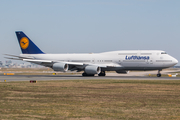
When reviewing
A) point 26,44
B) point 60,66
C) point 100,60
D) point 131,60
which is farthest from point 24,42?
point 131,60

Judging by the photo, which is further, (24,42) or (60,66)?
(24,42)

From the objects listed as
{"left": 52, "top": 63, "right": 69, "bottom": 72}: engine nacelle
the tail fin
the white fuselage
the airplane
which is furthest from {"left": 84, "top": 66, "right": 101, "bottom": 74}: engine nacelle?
the tail fin

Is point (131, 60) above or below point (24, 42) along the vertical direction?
below

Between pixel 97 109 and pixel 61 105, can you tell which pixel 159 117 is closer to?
pixel 97 109

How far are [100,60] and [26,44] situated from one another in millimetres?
16805

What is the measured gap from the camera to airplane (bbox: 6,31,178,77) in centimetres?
4872

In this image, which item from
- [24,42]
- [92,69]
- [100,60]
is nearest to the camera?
[92,69]

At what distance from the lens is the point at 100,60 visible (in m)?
52.6

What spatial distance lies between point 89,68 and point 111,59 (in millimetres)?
4820

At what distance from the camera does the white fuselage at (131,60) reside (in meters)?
48.5

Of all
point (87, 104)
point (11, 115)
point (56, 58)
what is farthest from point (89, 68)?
point (11, 115)

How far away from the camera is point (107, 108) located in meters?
13.8

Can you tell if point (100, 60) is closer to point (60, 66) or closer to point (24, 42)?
point (60, 66)

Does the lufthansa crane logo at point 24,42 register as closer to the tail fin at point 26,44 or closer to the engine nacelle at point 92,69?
the tail fin at point 26,44
